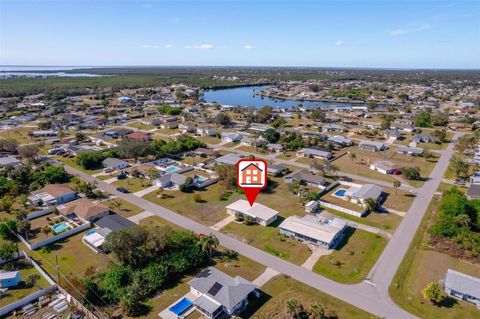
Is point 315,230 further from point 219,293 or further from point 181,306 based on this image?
point 181,306

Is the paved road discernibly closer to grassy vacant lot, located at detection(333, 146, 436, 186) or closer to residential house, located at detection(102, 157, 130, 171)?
grassy vacant lot, located at detection(333, 146, 436, 186)

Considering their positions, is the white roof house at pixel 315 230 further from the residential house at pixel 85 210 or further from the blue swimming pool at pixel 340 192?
the residential house at pixel 85 210

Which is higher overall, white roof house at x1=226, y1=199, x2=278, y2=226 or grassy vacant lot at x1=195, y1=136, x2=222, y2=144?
grassy vacant lot at x1=195, y1=136, x2=222, y2=144

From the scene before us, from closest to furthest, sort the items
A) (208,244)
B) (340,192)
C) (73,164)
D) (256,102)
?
(208,244), (340,192), (73,164), (256,102)

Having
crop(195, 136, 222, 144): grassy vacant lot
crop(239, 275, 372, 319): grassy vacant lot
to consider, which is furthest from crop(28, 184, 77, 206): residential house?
crop(195, 136, 222, 144): grassy vacant lot

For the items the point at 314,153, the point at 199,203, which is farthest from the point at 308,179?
the point at 199,203

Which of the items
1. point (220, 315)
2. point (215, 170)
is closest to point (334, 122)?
point (215, 170)

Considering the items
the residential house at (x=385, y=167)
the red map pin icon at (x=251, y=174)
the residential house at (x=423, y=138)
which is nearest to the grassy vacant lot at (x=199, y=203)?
the red map pin icon at (x=251, y=174)
